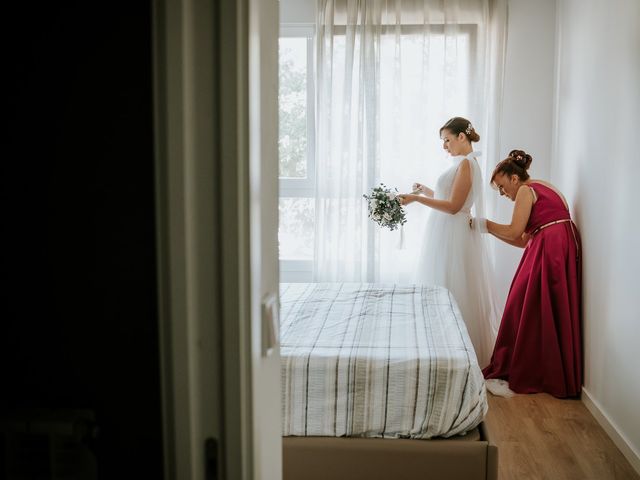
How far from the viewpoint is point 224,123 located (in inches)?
31.9

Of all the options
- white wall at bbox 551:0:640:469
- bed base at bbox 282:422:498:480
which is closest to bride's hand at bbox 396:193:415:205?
white wall at bbox 551:0:640:469

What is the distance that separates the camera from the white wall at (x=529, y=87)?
4.63 m

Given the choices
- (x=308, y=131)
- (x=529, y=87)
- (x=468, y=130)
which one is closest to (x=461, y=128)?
(x=468, y=130)

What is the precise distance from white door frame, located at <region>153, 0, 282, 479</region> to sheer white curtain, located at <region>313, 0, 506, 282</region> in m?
3.92

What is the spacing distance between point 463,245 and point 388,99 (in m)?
1.21

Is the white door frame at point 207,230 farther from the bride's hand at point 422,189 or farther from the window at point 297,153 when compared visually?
the window at point 297,153

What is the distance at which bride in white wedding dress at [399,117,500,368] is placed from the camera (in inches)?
169

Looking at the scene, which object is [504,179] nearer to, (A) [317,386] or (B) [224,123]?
(A) [317,386]

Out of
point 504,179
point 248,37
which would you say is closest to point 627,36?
point 504,179

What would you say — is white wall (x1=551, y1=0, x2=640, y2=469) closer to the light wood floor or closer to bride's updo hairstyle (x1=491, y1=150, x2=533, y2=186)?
the light wood floor

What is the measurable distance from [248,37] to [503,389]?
349 centimetres

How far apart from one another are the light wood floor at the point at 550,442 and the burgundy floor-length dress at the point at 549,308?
13 cm

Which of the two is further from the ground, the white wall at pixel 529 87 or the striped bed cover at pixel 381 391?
the white wall at pixel 529 87

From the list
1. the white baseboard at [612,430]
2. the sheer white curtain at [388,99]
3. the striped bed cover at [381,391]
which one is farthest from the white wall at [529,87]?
the striped bed cover at [381,391]
